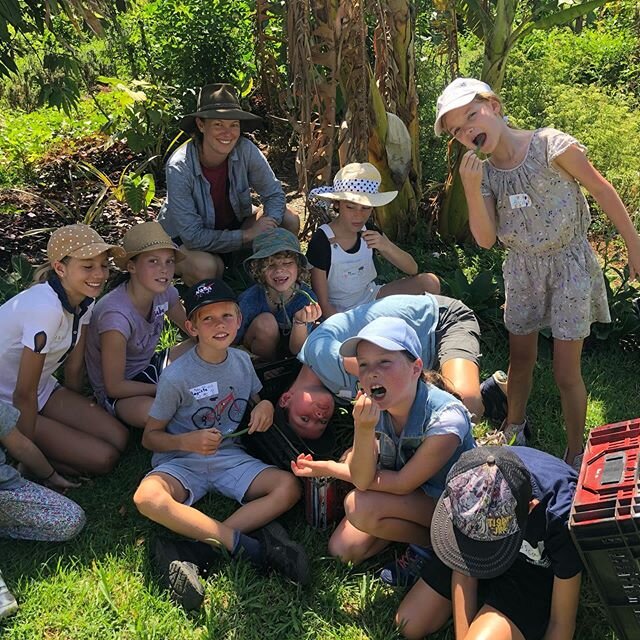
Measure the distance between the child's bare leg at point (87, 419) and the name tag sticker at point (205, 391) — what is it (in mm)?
656

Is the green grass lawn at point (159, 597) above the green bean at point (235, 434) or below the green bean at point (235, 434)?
below

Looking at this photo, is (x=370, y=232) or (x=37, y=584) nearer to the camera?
(x=37, y=584)

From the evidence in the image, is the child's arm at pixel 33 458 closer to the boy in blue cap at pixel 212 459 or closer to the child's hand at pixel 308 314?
Result: the boy in blue cap at pixel 212 459

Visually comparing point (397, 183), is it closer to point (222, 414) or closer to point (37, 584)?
point (222, 414)

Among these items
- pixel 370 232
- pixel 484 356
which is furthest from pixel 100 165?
pixel 484 356

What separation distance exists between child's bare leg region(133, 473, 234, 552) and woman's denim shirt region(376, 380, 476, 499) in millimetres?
718

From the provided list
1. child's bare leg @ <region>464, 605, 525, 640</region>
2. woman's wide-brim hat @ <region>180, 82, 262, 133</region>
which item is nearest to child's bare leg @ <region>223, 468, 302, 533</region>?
child's bare leg @ <region>464, 605, 525, 640</region>

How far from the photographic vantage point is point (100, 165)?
747 centimetres

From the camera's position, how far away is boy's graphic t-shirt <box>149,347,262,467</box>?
319 centimetres

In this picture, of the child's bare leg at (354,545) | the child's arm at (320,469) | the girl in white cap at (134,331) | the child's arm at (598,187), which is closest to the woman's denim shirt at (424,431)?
the child's arm at (320,469)

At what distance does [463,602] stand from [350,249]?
227cm

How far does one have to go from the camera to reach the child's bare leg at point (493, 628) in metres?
2.37

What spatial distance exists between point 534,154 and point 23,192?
5013 millimetres

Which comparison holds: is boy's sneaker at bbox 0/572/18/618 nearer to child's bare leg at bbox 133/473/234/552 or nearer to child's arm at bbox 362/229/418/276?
child's bare leg at bbox 133/473/234/552
